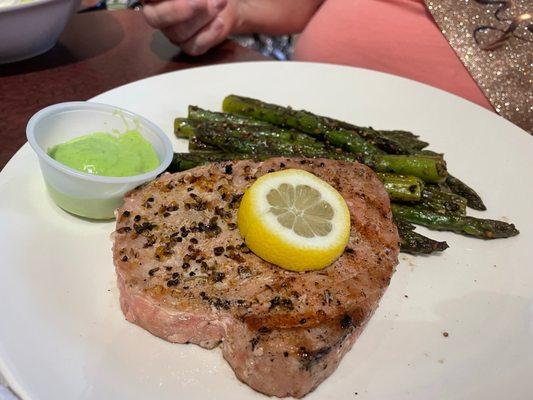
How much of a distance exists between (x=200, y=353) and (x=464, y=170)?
7.23 ft

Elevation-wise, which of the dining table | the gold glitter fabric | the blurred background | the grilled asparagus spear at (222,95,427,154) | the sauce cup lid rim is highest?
the gold glitter fabric

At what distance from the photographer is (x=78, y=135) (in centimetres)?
314

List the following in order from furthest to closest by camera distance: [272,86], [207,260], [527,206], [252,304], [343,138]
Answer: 1. [272,86]
2. [343,138]
3. [527,206]
4. [207,260]
5. [252,304]

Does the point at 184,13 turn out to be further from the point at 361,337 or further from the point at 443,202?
the point at 361,337

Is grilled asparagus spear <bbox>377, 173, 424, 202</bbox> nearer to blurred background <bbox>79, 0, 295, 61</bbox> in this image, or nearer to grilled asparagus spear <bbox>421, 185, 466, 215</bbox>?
grilled asparagus spear <bbox>421, 185, 466, 215</bbox>

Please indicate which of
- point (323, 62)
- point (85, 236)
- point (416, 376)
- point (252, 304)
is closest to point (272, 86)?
point (323, 62)

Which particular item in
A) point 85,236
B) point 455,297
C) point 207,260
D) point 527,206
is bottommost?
point 85,236

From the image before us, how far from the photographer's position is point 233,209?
8.96ft

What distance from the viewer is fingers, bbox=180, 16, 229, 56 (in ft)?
14.8

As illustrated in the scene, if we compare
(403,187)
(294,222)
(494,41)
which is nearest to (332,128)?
(403,187)

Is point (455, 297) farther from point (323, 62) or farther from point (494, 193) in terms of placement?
point (323, 62)

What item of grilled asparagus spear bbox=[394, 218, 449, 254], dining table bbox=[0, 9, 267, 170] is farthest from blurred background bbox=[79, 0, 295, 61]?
grilled asparagus spear bbox=[394, 218, 449, 254]

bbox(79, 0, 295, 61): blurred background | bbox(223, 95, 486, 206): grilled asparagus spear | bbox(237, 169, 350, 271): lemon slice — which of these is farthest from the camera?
bbox(79, 0, 295, 61): blurred background

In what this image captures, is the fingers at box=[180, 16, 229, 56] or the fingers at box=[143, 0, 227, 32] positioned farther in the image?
the fingers at box=[180, 16, 229, 56]
